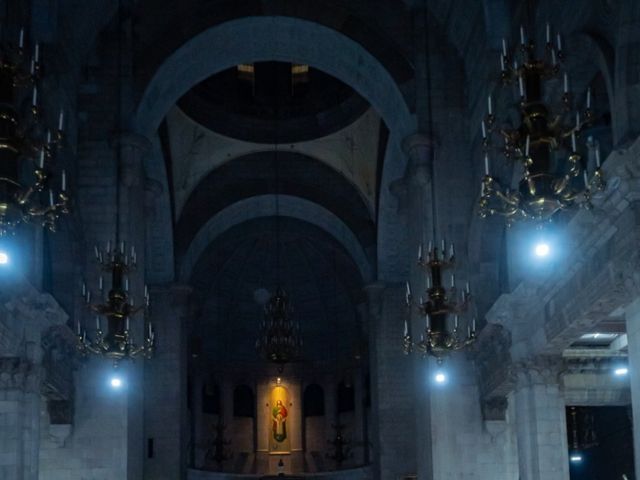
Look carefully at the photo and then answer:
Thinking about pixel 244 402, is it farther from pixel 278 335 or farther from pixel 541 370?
pixel 541 370

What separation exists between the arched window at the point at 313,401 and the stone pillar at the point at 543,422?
72.3 ft

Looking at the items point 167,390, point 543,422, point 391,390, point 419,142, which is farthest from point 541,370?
point 167,390

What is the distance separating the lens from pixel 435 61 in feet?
69.2

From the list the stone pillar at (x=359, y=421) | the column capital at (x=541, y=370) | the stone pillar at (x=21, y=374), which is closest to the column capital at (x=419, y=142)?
the column capital at (x=541, y=370)

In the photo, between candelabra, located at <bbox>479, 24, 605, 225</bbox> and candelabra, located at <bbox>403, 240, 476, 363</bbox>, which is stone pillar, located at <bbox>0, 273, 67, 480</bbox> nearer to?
candelabra, located at <bbox>403, 240, 476, 363</bbox>

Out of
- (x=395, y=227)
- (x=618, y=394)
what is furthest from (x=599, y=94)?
(x=395, y=227)

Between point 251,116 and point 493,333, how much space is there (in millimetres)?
13753

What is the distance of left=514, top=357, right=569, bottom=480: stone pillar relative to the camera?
1681 cm

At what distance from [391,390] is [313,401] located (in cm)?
1020

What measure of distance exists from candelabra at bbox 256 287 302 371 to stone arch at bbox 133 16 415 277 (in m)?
4.79

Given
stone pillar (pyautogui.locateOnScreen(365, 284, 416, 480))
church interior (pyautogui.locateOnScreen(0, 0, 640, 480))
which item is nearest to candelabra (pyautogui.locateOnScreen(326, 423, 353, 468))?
church interior (pyautogui.locateOnScreen(0, 0, 640, 480))

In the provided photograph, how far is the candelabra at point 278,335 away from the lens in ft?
79.5

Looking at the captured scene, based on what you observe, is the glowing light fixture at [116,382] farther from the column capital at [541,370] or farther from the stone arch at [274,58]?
the column capital at [541,370]

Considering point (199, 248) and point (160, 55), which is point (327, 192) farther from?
point (160, 55)
